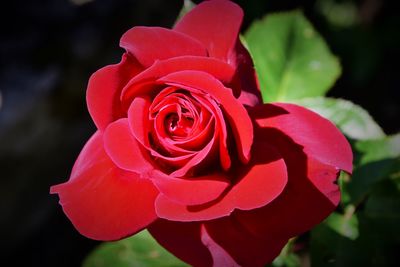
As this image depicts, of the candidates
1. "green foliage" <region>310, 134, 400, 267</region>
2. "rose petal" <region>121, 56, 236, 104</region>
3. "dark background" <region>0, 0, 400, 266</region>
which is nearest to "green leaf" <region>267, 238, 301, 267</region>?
"green foliage" <region>310, 134, 400, 267</region>

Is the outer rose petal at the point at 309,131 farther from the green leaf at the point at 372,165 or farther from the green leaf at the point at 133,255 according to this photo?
the green leaf at the point at 133,255

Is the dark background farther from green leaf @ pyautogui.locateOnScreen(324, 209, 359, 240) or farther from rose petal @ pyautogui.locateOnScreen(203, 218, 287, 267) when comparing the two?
rose petal @ pyautogui.locateOnScreen(203, 218, 287, 267)

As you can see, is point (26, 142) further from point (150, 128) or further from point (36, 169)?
point (150, 128)

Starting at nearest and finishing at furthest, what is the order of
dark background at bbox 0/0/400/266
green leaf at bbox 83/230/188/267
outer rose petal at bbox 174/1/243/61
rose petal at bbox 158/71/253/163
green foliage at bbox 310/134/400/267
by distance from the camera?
rose petal at bbox 158/71/253/163 → outer rose petal at bbox 174/1/243/61 → green foliage at bbox 310/134/400/267 → green leaf at bbox 83/230/188/267 → dark background at bbox 0/0/400/266

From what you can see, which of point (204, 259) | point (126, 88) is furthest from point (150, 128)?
point (204, 259)

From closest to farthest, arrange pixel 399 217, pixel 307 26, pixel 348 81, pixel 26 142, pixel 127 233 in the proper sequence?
1. pixel 127 233
2. pixel 399 217
3. pixel 307 26
4. pixel 26 142
5. pixel 348 81

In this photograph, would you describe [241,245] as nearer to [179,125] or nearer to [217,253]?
[217,253]

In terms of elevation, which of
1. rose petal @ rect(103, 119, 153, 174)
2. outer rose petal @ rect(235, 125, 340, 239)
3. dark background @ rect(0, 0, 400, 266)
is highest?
rose petal @ rect(103, 119, 153, 174)
